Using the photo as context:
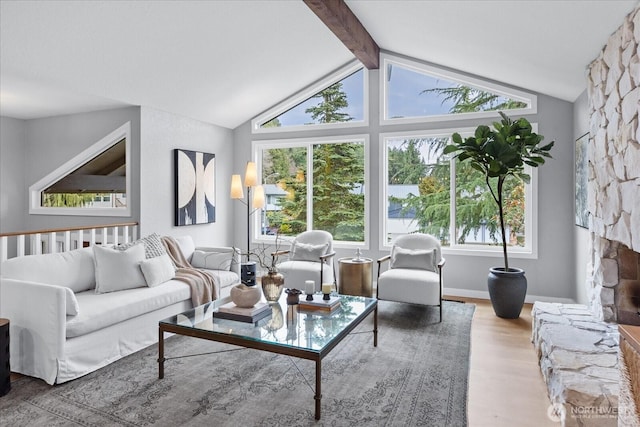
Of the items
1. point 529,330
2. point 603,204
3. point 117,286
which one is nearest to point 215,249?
point 117,286

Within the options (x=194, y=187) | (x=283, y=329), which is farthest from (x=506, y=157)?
(x=194, y=187)

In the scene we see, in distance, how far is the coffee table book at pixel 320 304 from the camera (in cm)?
318

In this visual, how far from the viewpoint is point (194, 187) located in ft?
18.8

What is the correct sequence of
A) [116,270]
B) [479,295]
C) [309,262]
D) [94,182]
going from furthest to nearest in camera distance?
[94,182] → [479,295] → [309,262] → [116,270]

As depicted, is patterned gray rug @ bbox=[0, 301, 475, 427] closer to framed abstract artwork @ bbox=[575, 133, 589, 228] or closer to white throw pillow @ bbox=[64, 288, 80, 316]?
white throw pillow @ bbox=[64, 288, 80, 316]

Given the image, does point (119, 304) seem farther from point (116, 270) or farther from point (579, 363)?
point (579, 363)

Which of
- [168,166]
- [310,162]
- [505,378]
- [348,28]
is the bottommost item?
[505,378]

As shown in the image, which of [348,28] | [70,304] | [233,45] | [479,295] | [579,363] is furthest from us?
[479,295]

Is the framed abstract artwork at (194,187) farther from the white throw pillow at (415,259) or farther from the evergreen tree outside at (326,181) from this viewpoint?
the white throw pillow at (415,259)

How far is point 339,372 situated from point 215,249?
240cm

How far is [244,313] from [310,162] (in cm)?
368

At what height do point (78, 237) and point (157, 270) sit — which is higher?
point (78, 237)

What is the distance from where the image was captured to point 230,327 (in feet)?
9.11

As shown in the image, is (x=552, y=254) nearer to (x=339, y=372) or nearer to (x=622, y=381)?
(x=339, y=372)
